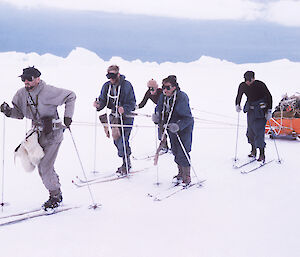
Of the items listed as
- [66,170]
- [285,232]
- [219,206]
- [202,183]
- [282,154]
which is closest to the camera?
[285,232]

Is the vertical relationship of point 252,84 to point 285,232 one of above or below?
above

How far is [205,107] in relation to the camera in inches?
604

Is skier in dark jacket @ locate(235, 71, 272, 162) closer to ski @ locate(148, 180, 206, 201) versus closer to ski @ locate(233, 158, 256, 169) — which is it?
ski @ locate(233, 158, 256, 169)

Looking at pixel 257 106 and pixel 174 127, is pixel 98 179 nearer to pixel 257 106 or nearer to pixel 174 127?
pixel 174 127

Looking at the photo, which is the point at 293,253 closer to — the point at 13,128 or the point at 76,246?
the point at 76,246

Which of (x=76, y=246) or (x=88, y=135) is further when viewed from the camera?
(x=88, y=135)

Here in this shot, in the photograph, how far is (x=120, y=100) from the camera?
5293 mm

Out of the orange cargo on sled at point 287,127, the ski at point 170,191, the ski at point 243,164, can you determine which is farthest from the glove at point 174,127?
the orange cargo on sled at point 287,127

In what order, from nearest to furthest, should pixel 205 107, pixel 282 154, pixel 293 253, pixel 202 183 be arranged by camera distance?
pixel 293 253 → pixel 202 183 → pixel 282 154 → pixel 205 107

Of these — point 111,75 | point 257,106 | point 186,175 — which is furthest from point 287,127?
point 111,75

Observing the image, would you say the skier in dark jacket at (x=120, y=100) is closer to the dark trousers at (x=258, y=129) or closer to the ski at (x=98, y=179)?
the ski at (x=98, y=179)

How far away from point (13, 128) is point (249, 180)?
6.94 metres

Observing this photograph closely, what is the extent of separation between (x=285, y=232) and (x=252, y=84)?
3.38 m

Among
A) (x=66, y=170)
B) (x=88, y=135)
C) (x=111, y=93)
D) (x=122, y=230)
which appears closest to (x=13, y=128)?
(x=88, y=135)
